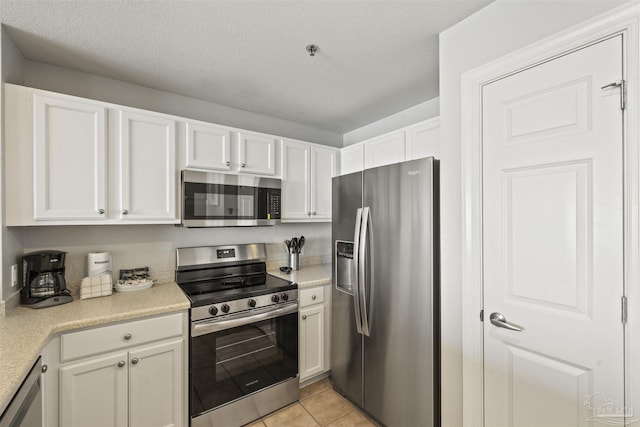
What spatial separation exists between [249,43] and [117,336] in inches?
74.2

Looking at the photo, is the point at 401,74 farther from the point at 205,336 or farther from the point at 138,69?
the point at 205,336

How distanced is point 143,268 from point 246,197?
A: 991 mm

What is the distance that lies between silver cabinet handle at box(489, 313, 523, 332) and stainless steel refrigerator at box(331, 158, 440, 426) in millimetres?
339

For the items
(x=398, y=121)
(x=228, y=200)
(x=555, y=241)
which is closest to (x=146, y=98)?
(x=228, y=200)

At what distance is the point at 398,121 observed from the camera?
9.25 feet

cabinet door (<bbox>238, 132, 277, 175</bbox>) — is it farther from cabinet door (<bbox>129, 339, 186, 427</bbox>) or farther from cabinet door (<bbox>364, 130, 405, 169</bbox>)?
cabinet door (<bbox>129, 339, 186, 427</bbox>)

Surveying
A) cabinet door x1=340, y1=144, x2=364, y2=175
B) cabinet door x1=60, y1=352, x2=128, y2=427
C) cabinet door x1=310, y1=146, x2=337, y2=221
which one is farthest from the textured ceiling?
cabinet door x1=60, y1=352, x2=128, y2=427

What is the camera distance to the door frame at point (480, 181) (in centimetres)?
97

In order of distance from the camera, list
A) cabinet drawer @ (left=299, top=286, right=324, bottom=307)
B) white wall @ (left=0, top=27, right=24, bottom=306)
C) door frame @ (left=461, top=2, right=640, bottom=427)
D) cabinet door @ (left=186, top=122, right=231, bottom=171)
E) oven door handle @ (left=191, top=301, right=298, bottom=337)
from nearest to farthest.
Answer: door frame @ (left=461, top=2, right=640, bottom=427)
white wall @ (left=0, top=27, right=24, bottom=306)
oven door handle @ (left=191, top=301, right=298, bottom=337)
cabinet door @ (left=186, top=122, right=231, bottom=171)
cabinet drawer @ (left=299, top=286, right=324, bottom=307)

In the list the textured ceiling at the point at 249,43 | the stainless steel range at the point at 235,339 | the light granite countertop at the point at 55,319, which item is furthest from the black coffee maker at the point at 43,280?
the textured ceiling at the point at 249,43

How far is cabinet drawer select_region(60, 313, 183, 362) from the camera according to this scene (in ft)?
4.83

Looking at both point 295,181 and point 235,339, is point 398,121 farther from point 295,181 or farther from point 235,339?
point 235,339

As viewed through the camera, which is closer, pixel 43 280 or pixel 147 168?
pixel 43 280

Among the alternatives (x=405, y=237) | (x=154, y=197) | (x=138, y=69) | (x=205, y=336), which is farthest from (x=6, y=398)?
(x=138, y=69)
